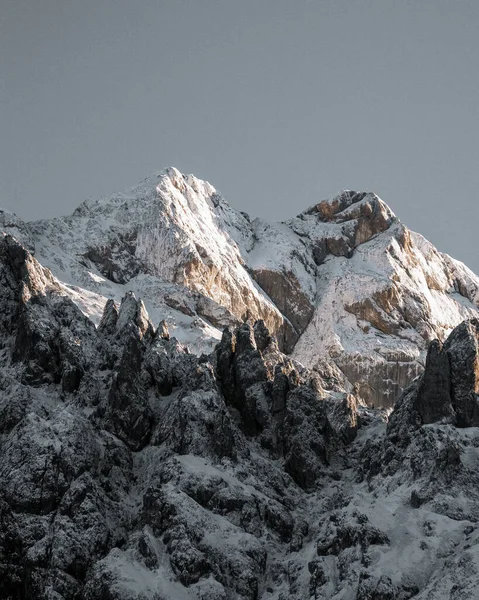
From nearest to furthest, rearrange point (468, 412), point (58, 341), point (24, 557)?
point (24, 557) → point (468, 412) → point (58, 341)

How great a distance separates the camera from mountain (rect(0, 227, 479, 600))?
390ft

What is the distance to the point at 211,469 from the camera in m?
138

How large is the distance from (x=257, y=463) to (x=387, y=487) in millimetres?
19572

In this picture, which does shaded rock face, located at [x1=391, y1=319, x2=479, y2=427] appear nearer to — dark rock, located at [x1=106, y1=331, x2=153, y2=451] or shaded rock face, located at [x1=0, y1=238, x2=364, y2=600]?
shaded rock face, located at [x1=0, y1=238, x2=364, y2=600]

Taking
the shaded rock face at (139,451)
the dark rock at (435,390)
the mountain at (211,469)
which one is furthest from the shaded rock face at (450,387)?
the shaded rock face at (139,451)

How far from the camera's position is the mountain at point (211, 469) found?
118938mm

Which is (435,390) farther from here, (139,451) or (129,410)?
(129,410)

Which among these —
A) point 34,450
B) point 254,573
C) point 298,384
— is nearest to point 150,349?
point 298,384

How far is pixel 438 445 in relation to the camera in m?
136

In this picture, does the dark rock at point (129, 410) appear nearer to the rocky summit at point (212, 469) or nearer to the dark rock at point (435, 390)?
the rocky summit at point (212, 469)

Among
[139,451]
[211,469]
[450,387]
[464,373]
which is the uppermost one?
[464,373]

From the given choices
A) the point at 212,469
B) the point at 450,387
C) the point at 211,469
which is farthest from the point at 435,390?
the point at 211,469

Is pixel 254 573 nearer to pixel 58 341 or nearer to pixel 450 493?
pixel 450 493

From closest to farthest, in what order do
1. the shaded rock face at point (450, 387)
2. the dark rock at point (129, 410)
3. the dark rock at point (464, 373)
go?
the shaded rock face at point (450, 387) → the dark rock at point (464, 373) → the dark rock at point (129, 410)
